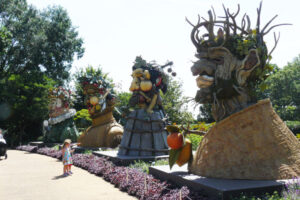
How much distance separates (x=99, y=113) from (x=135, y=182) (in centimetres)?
703

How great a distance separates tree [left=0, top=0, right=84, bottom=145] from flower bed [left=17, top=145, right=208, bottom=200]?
1463 cm

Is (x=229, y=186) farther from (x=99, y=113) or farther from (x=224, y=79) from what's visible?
(x=99, y=113)

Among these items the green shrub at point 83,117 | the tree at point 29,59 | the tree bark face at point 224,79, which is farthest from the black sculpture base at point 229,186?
the tree at point 29,59

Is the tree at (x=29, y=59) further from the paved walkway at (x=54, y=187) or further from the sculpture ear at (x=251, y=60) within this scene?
A: the sculpture ear at (x=251, y=60)

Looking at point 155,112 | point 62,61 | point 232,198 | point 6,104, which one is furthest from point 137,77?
point 62,61

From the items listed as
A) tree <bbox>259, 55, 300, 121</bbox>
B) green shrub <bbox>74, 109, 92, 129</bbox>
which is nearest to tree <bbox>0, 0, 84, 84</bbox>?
green shrub <bbox>74, 109, 92, 129</bbox>

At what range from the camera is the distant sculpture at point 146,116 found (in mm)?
9008

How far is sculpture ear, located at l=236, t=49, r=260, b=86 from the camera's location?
4613mm

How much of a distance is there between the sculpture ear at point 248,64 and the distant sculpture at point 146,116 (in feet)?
15.7

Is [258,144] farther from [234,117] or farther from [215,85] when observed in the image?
[215,85]

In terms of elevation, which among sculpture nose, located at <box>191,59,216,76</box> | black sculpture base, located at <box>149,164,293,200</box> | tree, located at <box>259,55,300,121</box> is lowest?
black sculpture base, located at <box>149,164,293,200</box>

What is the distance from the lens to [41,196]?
217 inches

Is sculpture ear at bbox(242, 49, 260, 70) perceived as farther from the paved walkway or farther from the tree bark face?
the paved walkway

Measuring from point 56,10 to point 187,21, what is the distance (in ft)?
88.7
